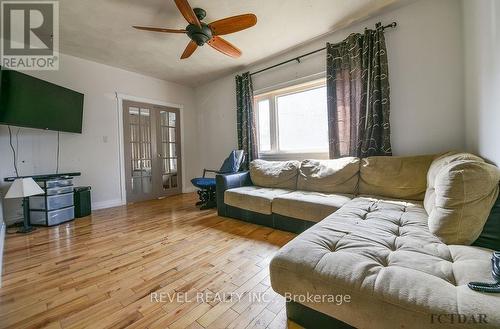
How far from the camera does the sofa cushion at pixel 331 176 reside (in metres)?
2.27

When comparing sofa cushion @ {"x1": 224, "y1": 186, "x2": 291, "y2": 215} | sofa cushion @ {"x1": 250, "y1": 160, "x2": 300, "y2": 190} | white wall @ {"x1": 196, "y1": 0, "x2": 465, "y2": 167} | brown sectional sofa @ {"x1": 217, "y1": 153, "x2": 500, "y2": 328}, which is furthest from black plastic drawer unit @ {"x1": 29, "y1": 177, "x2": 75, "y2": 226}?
white wall @ {"x1": 196, "y1": 0, "x2": 465, "y2": 167}

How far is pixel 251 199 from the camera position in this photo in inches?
96.6

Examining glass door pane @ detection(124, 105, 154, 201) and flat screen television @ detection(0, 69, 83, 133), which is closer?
flat screen television @ detection(0, 69, 83, 133)

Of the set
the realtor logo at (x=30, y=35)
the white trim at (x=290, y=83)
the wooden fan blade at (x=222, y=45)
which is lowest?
the white trim at (x=290, y=83)

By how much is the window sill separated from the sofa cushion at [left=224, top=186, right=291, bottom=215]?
80 centimetres

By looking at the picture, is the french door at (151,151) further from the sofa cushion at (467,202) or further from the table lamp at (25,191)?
the sofa cushion at (467,202)

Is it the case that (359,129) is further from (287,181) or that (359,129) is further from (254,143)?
(254,143)

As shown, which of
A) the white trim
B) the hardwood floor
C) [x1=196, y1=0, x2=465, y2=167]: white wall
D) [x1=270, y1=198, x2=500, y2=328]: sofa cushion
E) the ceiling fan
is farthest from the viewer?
the white trim

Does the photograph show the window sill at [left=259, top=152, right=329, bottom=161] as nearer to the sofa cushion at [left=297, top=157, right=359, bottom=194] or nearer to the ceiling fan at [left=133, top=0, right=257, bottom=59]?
the sofa cushion at [left=297, top=157, right=359, bottom=194]

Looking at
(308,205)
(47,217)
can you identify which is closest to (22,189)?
(47,217)

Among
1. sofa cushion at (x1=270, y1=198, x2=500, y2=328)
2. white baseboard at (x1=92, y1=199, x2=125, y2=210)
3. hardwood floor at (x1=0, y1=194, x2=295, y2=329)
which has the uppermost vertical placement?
sofa cushion at (x1=270, y1=198, x2=500, y2=328)

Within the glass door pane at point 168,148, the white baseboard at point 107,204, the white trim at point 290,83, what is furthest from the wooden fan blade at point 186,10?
the white baseboard at point 107,204

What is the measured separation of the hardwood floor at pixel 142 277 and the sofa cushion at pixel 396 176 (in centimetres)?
104

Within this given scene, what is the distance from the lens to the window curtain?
7.64 feet
